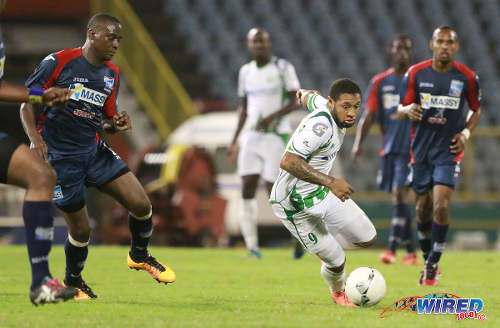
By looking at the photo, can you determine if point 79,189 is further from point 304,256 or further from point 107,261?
point 304,256

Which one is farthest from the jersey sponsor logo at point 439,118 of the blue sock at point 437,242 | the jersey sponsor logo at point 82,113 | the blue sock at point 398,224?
the jersey sponsor logo at point 82,113

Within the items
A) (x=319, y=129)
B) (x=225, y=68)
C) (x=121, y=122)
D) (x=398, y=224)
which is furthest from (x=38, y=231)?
(x=225, y=68)

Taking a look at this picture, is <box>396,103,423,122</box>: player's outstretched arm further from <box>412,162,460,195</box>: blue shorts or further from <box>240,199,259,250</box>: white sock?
<box>240,199,259,250</box>: white sock

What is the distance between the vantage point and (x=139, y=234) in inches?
281

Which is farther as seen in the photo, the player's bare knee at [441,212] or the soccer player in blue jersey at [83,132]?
the player's bare knee at [441,212]

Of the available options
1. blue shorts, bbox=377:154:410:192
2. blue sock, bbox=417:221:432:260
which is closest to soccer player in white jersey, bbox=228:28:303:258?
blue shorts, bbox=377:154:410:192

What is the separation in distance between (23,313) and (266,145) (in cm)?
591

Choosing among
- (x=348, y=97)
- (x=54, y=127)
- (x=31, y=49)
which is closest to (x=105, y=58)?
(x=54, y=127)

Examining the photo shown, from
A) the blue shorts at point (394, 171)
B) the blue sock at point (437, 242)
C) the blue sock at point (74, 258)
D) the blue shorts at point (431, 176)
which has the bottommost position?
the blue shorts at point (394, 171)

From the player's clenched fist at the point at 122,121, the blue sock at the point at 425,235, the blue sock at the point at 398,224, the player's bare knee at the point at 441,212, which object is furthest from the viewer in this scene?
the blue sock at the point at 398,224

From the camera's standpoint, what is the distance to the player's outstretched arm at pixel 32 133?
6.04 m

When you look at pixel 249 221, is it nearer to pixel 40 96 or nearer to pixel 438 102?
pixel 438 102

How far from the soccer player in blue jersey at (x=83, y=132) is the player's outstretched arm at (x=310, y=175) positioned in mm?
1172

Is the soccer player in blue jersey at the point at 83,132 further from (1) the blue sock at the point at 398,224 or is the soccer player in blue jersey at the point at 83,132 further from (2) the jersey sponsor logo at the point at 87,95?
(1) the blue sock at the point at 398,224
